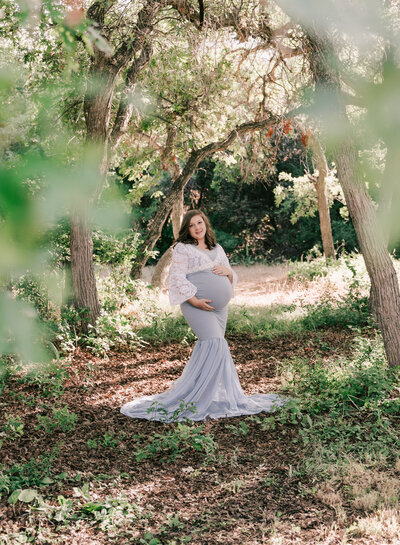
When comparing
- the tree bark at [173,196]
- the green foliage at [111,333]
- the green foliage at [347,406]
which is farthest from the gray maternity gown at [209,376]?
the tree bark at [173,196]

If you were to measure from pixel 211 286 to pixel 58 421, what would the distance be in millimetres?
1887

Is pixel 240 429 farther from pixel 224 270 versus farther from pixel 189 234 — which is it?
pixel 189 234

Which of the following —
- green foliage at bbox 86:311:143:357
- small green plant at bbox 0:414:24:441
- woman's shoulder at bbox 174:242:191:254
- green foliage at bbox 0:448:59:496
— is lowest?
green foliage at bbox 0:448:59:496

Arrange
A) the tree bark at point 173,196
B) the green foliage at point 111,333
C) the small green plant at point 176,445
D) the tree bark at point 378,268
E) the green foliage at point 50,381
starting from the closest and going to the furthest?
the small green plant at point 176,445 < the tree bark at point 378,268 < the green foliage at point 50,381 < the green foliage at point 111,333 < the tree bark at point 173,196

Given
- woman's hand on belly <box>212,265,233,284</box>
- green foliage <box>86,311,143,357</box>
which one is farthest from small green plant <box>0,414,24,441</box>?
green foliage <box>86,311,143,357</box>

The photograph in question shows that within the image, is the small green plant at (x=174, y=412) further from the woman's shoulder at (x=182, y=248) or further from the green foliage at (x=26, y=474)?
the woman's shoulder at (x=182, y=248)

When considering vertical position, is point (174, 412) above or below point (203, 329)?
below

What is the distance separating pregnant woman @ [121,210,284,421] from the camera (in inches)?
203

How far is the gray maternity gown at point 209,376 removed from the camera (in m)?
5.14

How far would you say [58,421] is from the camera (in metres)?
4.82


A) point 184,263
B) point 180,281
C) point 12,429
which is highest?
point 184,263

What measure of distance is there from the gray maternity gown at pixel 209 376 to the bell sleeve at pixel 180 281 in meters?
→ 0.14

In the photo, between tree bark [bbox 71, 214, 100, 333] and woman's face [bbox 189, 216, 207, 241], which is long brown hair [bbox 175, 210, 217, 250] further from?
tree bark [bbox 71, 214, 100, 333]

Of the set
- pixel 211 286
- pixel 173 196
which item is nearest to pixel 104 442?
pixel 211 286
